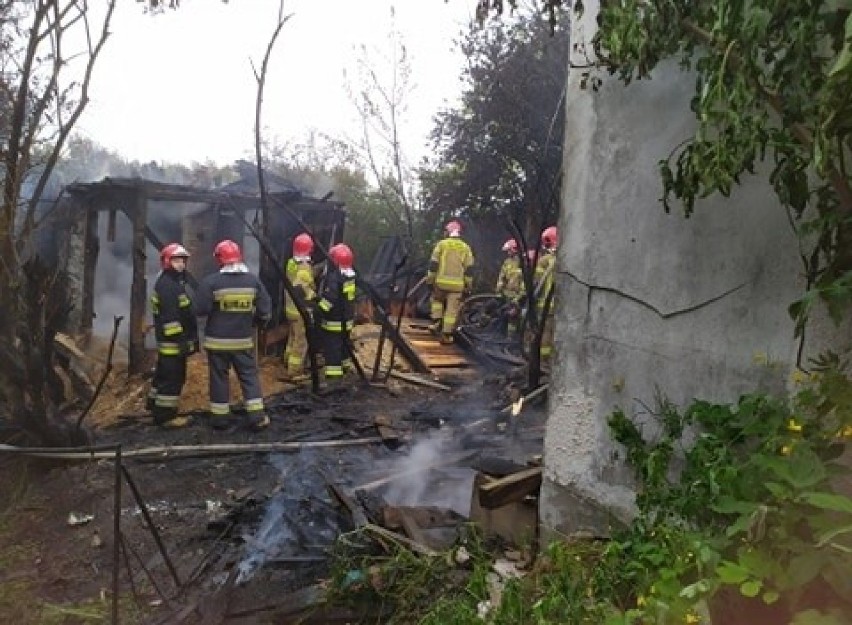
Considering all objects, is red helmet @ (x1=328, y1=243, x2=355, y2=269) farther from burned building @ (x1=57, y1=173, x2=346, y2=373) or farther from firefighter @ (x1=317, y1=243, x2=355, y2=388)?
burned building @ (x1=57, y1=173, x2=346, y2=373)

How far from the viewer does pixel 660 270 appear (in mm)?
3055

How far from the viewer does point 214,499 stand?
20.7 ft

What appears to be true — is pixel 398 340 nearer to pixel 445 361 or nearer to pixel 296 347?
pixel 445 361

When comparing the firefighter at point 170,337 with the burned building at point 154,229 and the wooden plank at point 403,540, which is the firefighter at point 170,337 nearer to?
the burned building at point 154,229

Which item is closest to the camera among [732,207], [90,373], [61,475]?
[732,207]

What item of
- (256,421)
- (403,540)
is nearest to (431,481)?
(403,540)

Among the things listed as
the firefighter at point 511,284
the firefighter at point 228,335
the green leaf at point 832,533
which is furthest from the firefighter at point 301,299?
the green leaf at point 832,533

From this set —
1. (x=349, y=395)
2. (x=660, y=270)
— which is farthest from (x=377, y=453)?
(x=660, y=270)

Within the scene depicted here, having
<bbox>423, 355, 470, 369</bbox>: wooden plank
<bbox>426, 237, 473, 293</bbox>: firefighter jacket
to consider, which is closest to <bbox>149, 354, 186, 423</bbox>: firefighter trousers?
<bbox>423, 355, 470, 369</bbox>: wooden plank

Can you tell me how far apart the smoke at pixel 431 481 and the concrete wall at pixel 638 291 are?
1949 mm

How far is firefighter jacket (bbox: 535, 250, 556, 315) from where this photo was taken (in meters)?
9.97

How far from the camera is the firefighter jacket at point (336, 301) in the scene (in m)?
10.2

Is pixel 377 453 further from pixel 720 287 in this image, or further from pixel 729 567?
pixel 729 567

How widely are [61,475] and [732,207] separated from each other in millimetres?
6303
